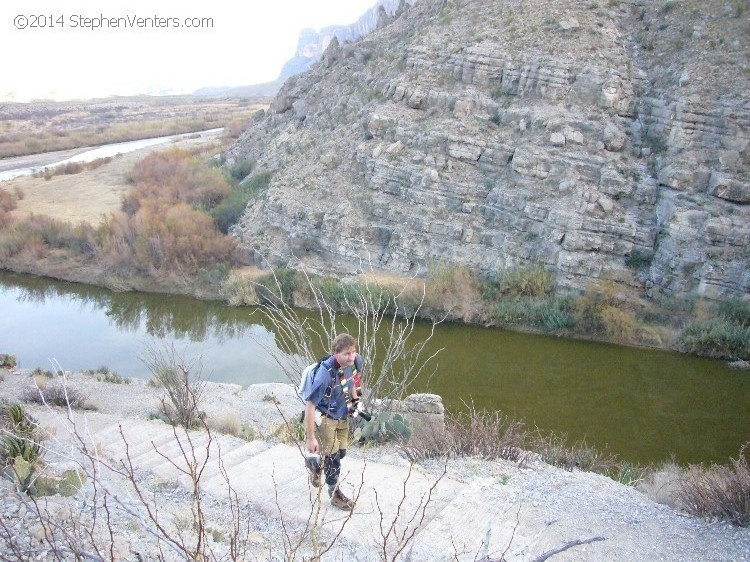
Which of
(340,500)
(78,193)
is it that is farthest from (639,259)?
(78,193)

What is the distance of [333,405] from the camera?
15.8 ft

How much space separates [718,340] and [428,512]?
40.9ft

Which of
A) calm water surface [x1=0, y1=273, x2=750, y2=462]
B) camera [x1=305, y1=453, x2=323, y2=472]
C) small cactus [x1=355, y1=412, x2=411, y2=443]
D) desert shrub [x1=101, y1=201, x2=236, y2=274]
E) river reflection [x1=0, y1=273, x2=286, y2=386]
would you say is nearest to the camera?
camera [x1=305, y1=453, x2=323, y2=472]

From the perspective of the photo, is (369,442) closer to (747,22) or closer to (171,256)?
(171,256)

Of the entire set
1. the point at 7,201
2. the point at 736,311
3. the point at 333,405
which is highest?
the point at 333,405

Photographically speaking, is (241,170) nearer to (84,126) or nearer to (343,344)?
(343,344)

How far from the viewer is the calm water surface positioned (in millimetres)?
11992

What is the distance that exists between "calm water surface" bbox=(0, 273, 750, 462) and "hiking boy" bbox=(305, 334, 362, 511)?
740 centimetres

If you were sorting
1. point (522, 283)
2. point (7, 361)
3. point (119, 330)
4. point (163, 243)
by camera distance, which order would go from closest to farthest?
point (7, 361)
point (522, 283)
point (119, 330)
point (163, 243)

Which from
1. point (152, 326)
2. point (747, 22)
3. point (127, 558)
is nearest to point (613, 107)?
point (747, 22)

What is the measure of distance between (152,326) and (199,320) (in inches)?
52.8

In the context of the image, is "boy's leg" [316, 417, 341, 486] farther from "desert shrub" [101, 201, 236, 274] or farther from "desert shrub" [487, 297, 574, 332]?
"desert shrub" [101, 201, 236, 274]

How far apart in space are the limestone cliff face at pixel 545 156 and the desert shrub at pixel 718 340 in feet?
4.00

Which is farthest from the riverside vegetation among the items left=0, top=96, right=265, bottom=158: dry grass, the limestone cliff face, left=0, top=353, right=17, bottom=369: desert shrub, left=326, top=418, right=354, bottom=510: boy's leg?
left=0, top=96, right=265, bottom=158: dry grass
